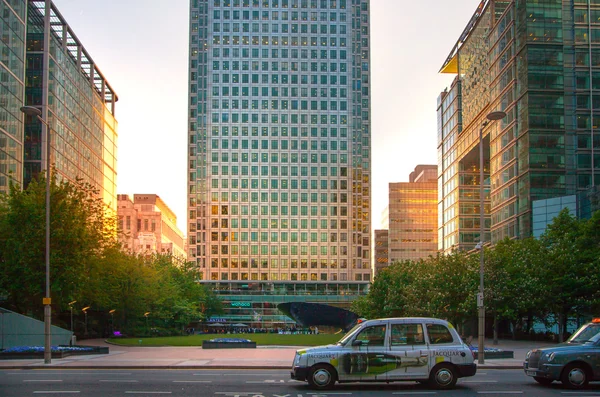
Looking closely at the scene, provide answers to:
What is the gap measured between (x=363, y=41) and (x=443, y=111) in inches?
1340

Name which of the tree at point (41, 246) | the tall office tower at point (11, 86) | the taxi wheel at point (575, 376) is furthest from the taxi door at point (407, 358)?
the tall office tower at point (11, 86)

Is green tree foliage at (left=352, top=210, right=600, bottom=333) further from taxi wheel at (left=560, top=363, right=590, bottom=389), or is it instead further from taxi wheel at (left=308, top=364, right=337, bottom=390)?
taxi wheel at (left=308, top=364, right=337, bottom=390)

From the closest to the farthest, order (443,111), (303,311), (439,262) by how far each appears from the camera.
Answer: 1. (439,262)
2. (303,311)
3. (443,111)

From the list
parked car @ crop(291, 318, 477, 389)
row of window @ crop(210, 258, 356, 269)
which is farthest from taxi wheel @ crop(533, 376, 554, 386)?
row of window @ crop(210, 258, 356, 269)

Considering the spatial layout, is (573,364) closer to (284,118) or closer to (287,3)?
(284,118)

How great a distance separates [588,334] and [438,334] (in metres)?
4.53

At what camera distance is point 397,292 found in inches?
2630

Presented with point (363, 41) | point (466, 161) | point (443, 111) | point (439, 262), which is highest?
point (363, 41)

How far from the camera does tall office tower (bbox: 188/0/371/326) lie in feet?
509

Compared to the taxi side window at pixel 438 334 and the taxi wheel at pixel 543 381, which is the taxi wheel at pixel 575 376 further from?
the taxi side window at pixel 438 334

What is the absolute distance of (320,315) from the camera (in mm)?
97312

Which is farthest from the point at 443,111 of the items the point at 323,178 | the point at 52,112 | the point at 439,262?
the point at 439,262

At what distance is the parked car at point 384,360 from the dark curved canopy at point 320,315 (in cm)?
7305

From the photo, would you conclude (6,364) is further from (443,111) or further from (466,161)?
(443,111)
